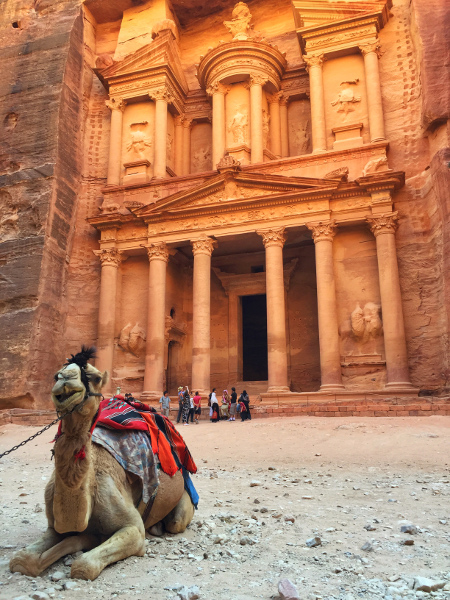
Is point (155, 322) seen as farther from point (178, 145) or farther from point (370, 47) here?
point (370, 47)

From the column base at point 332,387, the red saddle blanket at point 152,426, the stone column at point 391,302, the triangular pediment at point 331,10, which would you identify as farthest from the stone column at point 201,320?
the red saddle blanket at point 152,426

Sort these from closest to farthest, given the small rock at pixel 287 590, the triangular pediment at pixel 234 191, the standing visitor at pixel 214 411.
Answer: the small rock at pixel 287 590
the standing visitor at pixel 214 411
the triangular pediment at pixel 234 191

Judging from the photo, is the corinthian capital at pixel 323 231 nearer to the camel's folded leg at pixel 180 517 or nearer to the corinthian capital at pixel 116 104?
the corinthian capital at pixel 116 104

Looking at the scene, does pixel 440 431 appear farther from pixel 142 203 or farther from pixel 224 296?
pixel 142 203

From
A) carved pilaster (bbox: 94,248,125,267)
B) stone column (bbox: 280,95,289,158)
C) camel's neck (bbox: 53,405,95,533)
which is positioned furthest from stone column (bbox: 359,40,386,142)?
camel's neck (bbox: 53,405,95,533)

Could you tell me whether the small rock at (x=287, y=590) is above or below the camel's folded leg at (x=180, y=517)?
below

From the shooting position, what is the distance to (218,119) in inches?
922

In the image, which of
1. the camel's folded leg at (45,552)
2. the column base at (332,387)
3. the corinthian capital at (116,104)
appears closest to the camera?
the camel's folded leg at (45,552)

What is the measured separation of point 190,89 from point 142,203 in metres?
8.27

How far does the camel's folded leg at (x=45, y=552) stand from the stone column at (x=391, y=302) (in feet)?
47.6

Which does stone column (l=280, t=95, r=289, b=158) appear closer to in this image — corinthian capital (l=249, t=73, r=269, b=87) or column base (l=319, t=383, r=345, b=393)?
corinthian capital (l=249, t=73, r=269, b=87)

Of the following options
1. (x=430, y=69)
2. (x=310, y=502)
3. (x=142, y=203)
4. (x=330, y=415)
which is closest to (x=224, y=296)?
(x=142, y=203)

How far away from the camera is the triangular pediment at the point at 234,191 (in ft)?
63.0

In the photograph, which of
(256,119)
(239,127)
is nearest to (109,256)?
(239,127)
